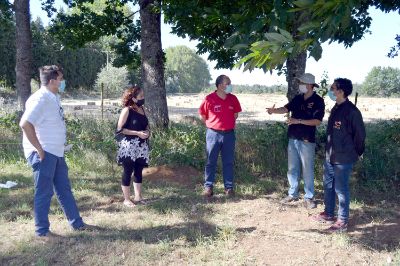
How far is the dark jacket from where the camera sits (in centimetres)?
501

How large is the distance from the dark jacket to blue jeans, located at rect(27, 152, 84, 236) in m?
3.12

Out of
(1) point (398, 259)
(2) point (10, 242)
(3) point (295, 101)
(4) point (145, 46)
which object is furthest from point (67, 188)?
(4) point (145, 46)

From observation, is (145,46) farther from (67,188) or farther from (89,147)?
(67,188)

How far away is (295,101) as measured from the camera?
6121mm

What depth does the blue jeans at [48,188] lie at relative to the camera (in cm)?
471

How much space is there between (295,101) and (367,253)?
7.65 feet

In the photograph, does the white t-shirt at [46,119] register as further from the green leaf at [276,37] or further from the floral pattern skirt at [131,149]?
the green leaf at [276,37]

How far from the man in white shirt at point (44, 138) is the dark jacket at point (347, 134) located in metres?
3.12

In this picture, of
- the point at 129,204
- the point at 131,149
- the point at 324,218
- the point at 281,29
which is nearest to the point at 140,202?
the point at 129,204

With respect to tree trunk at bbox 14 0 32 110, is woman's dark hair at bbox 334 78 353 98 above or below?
below

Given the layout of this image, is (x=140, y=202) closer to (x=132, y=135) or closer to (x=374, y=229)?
(x=132, y=135)

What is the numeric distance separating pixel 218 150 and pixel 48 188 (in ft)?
8.98

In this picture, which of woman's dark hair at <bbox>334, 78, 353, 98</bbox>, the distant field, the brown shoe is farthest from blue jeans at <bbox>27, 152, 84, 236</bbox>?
the distant field

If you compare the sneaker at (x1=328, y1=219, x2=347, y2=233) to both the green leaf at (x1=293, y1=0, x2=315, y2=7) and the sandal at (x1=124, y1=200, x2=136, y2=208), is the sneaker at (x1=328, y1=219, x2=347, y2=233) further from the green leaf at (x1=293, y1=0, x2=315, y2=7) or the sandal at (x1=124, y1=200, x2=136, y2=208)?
the green leaf at (x1=293, y1=0, x2=315, y2=7)
